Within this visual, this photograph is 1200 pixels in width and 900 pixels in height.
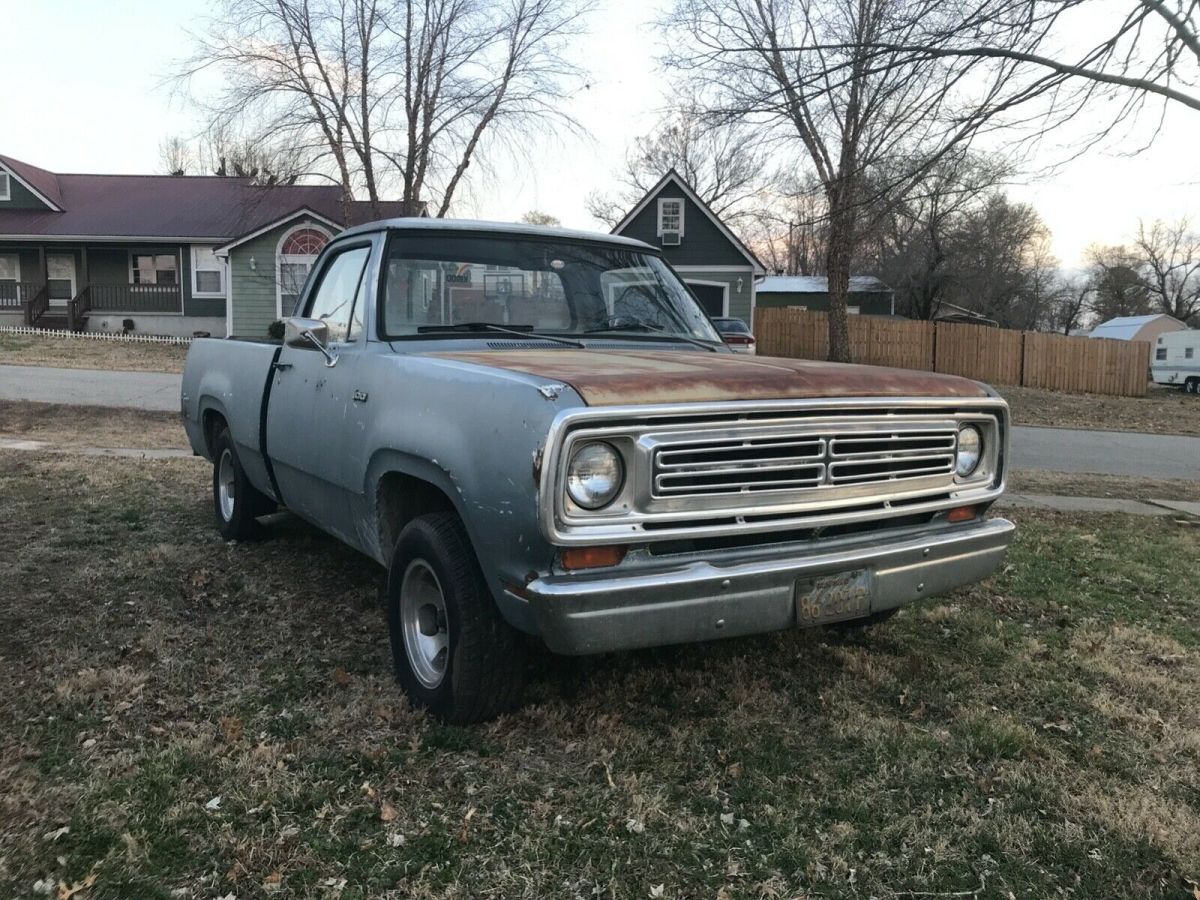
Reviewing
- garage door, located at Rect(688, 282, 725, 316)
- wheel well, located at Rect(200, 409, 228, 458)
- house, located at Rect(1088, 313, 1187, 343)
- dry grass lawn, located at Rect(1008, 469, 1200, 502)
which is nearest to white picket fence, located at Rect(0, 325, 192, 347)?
garage door, located at Rect(688, 282, 725, 316)

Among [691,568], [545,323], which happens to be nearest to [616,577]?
[691,568]

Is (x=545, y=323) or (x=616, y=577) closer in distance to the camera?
(x=616, y=577)

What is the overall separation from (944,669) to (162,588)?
405 centimetres

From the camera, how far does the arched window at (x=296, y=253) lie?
27109 millimetres

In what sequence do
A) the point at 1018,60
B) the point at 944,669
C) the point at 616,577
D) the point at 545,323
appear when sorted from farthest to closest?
the point at 1018,60 → the point at 545,323 → the point at 944,669 → the point at 616,577

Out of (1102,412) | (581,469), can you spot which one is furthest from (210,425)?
(1102,412)

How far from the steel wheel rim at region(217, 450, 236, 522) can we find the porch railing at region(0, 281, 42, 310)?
93.4 ft

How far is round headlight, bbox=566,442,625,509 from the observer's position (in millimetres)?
2701

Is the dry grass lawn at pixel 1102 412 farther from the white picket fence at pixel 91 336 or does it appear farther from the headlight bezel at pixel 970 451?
the white picket fence at pixel 91 336

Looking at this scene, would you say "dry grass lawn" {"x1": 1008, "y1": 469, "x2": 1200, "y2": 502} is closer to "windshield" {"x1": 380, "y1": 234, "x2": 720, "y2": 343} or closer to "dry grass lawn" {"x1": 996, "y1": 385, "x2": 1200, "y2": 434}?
"windshield" {"x1": 380, "y1": 234, "x2": 720, "y2": 343}

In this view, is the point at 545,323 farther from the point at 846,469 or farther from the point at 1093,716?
the point at 1093,716

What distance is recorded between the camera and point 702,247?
94.0 feet

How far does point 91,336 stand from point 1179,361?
37.0 meters

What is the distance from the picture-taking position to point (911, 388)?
10.9 feet
